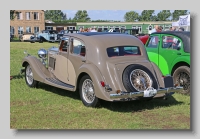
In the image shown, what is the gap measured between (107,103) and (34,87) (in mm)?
2421

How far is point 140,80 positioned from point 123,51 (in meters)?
0.87

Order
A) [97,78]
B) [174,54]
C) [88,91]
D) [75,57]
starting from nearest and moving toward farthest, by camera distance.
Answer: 1. [97,78]
2. [88,91]
3. [75,57]
4. [174,54]

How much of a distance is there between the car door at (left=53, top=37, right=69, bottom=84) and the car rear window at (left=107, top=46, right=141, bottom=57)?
48.6 inches

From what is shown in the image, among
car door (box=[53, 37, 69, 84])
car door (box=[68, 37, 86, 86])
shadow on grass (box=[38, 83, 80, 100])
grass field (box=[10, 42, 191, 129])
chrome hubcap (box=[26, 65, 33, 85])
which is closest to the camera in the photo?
grass field (box=[10, 42, 191, 129])

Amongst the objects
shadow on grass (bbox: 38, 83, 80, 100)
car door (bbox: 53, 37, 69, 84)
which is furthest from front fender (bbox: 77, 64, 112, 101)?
shadow on grass (bbox: 38, 83, 80, 100)

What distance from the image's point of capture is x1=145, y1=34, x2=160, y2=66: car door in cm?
912

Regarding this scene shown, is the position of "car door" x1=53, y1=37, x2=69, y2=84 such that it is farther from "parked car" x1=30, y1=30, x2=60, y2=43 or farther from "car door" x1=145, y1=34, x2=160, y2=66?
"parked car" x1=30, y1=30, x2=60, y2=43

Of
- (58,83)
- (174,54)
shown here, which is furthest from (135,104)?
(174,54)

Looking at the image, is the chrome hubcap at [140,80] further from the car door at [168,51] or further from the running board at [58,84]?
the car door at [168,51]

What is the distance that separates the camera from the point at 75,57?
7363mm

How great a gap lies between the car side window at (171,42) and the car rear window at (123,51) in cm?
173

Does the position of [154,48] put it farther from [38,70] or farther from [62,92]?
[38,70]

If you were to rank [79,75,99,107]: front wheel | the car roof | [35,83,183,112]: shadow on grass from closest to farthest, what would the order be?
[79,75,99,107]: front wheel, [35,83,183,112]: shadow on grass, the car roof

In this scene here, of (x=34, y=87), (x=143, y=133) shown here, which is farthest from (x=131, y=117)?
(x=34, y=87)
